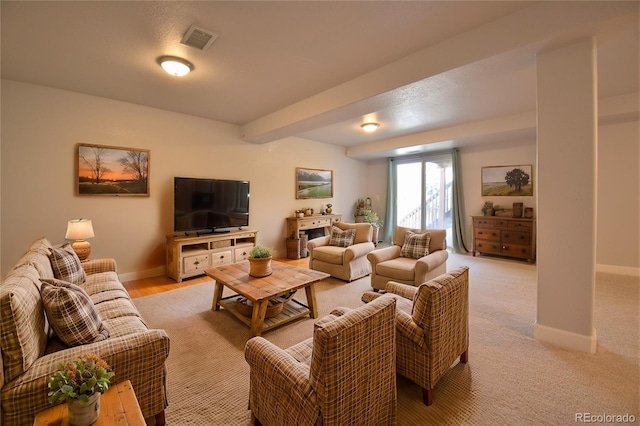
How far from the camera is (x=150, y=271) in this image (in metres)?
4.36

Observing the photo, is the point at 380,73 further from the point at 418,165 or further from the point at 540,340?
the point at 418,165

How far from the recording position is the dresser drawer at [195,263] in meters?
4.16

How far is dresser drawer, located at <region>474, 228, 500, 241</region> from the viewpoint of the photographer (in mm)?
5559

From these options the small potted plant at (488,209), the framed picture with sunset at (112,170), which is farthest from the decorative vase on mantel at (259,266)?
the small potted plant at (488,209)

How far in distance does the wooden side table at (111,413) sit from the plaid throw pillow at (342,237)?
3483 millimetres

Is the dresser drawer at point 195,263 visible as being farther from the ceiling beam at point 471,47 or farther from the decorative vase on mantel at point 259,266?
the ceiling beam at point 471,47

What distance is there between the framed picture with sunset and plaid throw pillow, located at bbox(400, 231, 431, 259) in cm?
413

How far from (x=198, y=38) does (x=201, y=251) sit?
10.1ft

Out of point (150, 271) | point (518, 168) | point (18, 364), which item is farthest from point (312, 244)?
point (518, 168)

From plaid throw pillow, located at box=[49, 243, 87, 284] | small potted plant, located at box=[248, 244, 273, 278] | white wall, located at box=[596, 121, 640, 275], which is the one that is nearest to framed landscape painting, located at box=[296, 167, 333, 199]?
small potted plant, located at box=[248, 244, 273, 278]

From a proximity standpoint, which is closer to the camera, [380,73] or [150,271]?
[380,73]

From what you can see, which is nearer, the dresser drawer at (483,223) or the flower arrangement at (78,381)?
the flower arrangement at (78,381)

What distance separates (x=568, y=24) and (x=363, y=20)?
149 centimetres

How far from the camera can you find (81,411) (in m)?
1.05
